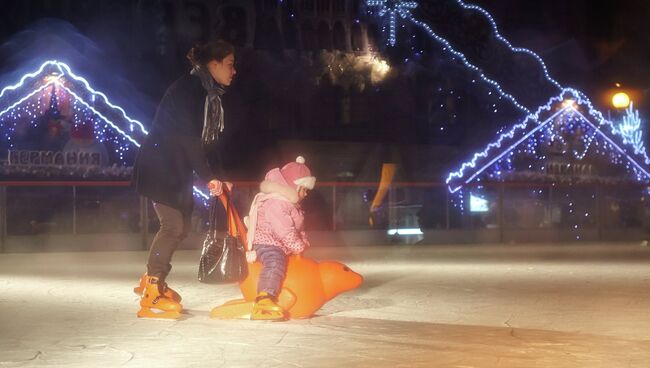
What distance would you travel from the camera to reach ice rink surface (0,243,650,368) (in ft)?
20.1

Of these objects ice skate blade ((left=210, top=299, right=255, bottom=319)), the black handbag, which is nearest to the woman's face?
the black handbag

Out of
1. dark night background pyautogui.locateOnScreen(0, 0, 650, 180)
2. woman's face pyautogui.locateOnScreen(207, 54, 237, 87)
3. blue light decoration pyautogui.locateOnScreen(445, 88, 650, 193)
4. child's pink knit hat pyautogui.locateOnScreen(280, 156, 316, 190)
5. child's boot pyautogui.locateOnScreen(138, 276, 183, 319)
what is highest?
dark night background pyautogui.locateOnScreen(0, 0, 650, 180)

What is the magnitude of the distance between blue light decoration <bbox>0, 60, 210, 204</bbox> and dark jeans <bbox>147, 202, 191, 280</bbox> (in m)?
20.5

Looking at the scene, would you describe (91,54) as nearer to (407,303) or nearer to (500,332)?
(407,303)

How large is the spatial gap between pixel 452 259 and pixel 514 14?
80.7 feet

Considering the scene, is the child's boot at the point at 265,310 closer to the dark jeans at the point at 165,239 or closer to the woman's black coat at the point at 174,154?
the dark jeans at the point at 165,239

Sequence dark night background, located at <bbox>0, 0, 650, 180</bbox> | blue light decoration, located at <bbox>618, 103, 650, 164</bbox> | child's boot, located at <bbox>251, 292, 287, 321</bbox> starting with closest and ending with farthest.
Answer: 1. child's boot, located at <bbox>251, 292, 287, 321</bbox>
2. dark night background, located at <bbox>0, 0, 650, 180</bbox>
3. blue light decoration, located at <bbox>618, 103, 650, 164</bbox>

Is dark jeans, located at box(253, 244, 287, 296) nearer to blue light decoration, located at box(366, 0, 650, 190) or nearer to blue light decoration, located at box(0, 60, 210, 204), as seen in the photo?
blue light decoration, located at box(0, 60, 210, 204)

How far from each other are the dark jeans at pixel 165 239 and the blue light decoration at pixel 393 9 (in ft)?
92.4

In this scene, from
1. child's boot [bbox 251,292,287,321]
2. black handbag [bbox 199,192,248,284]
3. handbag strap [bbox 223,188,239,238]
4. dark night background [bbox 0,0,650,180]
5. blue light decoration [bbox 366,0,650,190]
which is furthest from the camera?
blue light decoration [bbox 366,0,650,190]

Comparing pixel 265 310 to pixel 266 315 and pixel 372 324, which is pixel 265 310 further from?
pixel 372 324

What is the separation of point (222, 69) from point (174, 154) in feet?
2.76

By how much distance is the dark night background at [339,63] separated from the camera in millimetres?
33062

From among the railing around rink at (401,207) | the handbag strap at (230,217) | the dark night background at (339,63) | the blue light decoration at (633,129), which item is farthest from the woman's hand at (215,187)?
the blue light decoration at (633,129)
